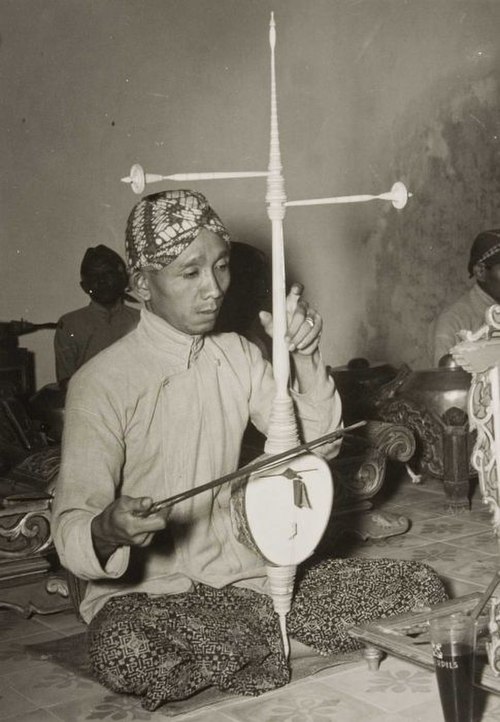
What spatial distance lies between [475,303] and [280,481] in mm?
3224

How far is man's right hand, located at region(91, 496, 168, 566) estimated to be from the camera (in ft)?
7.16

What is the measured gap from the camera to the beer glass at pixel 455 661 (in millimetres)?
2082

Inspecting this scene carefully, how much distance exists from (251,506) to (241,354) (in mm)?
568

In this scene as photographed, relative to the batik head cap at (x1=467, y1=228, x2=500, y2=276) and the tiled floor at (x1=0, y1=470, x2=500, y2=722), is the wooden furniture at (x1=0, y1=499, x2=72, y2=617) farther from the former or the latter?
the batik head cap at (x1=467, y1=228, x2=500, y2=276)

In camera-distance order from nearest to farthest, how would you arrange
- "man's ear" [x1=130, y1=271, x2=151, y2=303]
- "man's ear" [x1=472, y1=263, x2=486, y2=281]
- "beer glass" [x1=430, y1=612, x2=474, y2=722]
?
"beer glass" [x1=430, y1=612, x2=474, y2=722] < "man's ear" [x1=130, y1=271, x2=151, y2=303] < "man's ear" [x1=472, y1=263, x2=486, y2=281]

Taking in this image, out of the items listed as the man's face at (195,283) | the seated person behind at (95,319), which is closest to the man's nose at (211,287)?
the man's face at (195,283)

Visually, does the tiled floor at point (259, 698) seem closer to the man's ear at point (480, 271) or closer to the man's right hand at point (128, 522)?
the man's right hand at point (128, 522)

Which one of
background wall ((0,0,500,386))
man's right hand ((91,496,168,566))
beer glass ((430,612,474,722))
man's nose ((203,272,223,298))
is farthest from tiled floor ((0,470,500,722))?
background wall ((0,0,500,386))

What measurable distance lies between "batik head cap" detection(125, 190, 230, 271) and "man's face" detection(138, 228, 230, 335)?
0.02m

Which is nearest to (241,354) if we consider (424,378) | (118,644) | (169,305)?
(169,305)

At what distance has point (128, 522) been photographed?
219 centimetres

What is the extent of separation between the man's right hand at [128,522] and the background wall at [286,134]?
199 inches

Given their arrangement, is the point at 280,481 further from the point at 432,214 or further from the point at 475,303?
the point at 432,214

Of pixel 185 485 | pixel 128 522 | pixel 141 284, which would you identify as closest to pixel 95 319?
pixel 141 284
